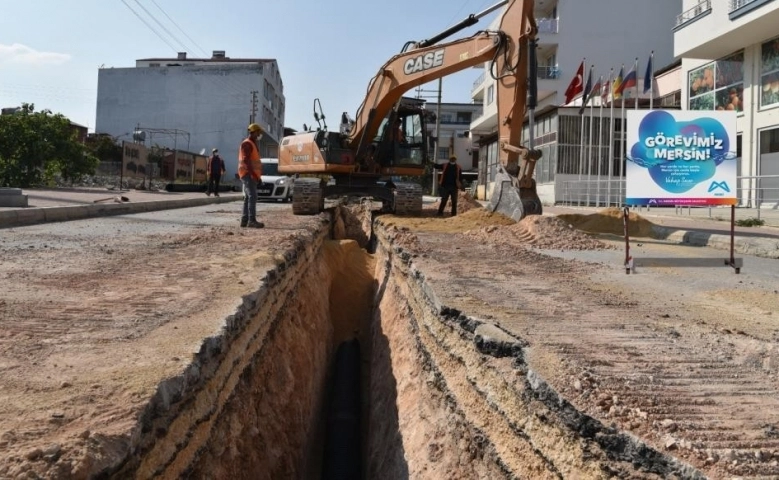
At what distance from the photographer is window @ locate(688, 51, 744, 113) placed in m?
20.2

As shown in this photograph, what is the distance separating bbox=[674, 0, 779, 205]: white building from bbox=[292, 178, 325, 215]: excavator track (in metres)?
11.9

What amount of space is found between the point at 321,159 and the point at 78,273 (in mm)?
9269

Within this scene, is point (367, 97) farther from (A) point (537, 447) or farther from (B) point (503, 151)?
(A) point (537, 447)

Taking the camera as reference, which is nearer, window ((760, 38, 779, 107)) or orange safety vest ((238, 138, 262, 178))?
orange safety vest ((238, 138, 262, 178))

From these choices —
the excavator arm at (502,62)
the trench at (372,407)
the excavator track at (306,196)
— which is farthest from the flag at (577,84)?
the trench at (372,407)

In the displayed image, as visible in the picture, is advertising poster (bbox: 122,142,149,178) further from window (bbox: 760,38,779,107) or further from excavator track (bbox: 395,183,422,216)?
window (bbox: 760,38,779,107)

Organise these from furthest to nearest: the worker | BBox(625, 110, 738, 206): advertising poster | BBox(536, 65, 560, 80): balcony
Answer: BBox(536, 65, 560, 80): balcony, the worker, BBox(625, 110, 738, 206): advertising poster

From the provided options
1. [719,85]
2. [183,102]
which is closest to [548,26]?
[719,85]

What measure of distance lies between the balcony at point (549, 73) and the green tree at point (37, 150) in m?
24.3

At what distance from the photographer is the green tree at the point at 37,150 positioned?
72.7 ft

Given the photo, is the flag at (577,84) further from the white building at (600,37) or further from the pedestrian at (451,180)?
the pedestrian at (451,180)

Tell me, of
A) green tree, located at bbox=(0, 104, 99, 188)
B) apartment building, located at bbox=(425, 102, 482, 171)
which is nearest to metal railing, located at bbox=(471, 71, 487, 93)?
apartment building, located at bbox=(425, 102, 482, 171)

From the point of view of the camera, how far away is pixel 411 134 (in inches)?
597

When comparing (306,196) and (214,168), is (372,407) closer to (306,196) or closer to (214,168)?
(306,196)
